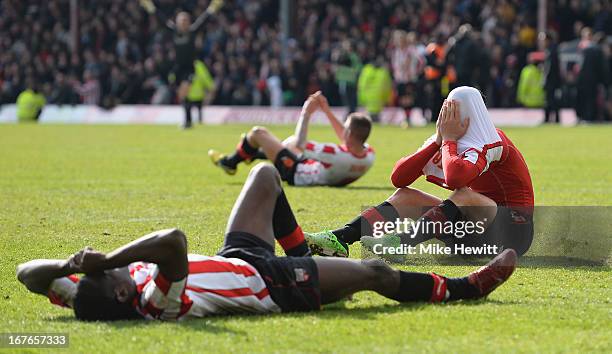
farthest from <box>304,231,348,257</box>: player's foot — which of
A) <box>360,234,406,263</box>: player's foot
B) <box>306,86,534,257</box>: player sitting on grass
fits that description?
<box>360,234,406,263</box>: player's foot

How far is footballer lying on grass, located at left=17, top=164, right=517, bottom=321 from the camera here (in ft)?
17.5

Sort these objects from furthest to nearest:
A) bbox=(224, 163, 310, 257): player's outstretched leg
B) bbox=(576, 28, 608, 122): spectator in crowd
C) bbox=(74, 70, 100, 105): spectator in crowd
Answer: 1. bbox=(74, 70, 100, 105): spectator in crowd
2. bbox=(576, 28, 608, 122): spectator in crowd
3. bbox=(224, 163, 310, 257): player's outstretched leg

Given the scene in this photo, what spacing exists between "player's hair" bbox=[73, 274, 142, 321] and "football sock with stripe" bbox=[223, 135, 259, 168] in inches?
308

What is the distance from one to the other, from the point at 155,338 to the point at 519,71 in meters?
26.0

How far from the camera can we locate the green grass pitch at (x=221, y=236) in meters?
5.25

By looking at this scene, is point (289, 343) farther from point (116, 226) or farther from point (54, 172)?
point (54, 172)

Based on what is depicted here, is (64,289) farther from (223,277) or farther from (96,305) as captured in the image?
(223,277)

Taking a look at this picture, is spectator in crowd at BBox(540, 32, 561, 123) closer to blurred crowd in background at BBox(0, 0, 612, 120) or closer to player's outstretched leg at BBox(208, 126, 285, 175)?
blurred crowd in background at BBox(0, 0, 612, 120)

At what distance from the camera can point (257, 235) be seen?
5859 millimetres

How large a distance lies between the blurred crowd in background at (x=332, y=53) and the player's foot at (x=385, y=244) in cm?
2074

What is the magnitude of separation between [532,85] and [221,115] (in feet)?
29.1

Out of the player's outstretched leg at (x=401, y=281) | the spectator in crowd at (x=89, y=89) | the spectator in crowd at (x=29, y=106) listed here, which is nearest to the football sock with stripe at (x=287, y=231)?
the player's outstretched leg at (x=401, y=281)

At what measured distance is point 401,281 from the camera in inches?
233

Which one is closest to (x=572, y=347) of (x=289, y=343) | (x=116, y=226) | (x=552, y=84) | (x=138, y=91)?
(x=289, y=343)
